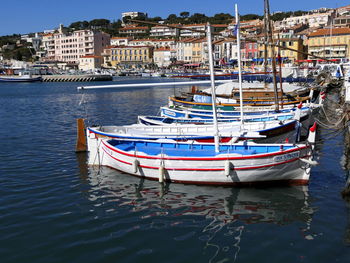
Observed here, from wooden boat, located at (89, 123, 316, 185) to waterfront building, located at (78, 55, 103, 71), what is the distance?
15560 cm

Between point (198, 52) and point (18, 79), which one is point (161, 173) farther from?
point (198, 52)

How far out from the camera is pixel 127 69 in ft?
527

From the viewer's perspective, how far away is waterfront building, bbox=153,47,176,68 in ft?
514

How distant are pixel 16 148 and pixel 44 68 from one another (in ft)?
475

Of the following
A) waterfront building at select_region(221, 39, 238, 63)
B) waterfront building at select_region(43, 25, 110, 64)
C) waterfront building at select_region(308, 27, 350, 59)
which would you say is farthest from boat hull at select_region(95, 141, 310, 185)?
waterfront building at select_region(43, 25, 110, 64)

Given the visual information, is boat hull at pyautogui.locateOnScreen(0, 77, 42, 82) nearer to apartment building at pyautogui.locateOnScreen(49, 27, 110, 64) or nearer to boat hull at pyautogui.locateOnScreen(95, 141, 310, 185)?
apartment building at pyautogui.locateOnScreen(49, 27, 110, 64)

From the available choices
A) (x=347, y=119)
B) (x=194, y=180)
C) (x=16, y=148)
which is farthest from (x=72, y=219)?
(x=347, y=119)

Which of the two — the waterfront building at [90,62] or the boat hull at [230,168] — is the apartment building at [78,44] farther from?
the boat hull at [230,168]

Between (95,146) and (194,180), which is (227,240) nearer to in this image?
(194,180)

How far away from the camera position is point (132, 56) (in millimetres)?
165500

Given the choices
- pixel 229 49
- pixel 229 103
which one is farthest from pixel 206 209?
pixel 229 49

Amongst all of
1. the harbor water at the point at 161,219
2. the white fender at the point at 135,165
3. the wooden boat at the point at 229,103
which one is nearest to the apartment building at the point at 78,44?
the wooden boat at the point at 229,103

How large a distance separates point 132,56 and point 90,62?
1933cm

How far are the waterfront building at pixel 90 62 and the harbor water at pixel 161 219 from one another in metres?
153
